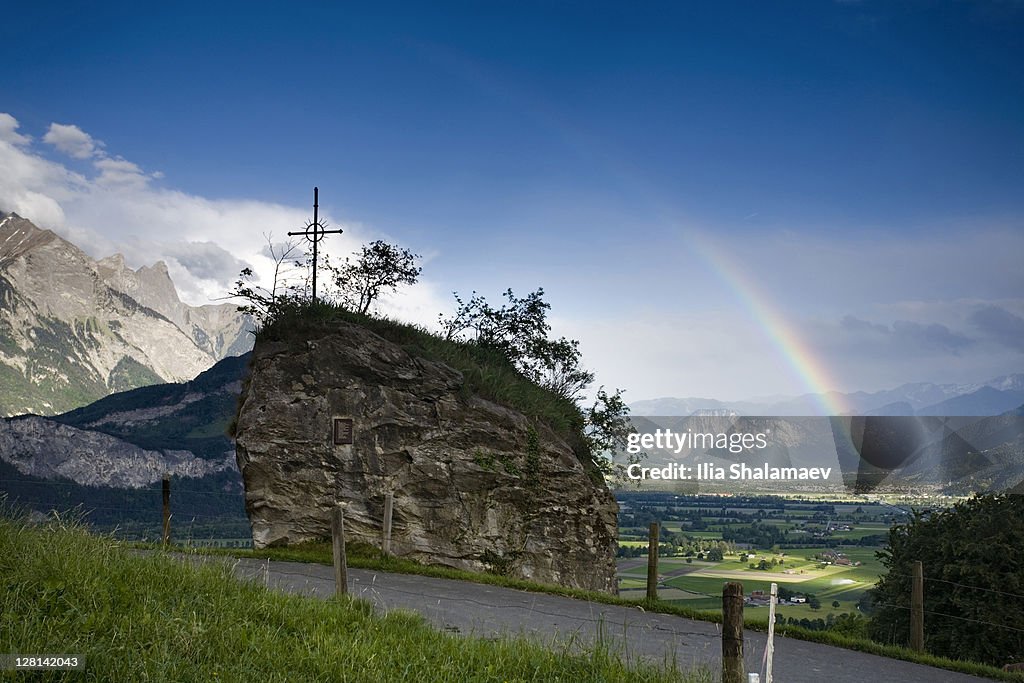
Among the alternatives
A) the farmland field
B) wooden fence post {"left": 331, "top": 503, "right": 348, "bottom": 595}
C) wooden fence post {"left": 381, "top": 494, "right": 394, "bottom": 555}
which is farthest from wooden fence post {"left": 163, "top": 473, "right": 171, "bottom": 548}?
the farmland field

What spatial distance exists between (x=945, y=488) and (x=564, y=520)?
52742 millimetres

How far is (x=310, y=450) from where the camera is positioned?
70.7 ft

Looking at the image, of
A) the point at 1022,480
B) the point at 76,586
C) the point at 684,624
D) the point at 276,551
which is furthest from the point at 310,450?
the point at 1022,480

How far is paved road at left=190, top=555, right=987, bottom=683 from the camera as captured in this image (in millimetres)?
11336

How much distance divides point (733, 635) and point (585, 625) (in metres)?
5.42

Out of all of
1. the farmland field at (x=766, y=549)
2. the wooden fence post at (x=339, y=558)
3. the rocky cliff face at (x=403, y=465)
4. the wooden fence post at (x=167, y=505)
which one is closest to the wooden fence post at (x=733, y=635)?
the wooden fence post at (x=339, y=558)

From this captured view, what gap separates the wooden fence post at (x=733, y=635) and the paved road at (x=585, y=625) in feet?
5.23

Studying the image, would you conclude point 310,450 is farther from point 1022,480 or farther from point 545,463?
point 1022,480

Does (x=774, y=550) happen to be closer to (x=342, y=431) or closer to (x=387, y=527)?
(x=342, y=431)

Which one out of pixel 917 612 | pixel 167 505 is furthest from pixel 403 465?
pixel 917 612

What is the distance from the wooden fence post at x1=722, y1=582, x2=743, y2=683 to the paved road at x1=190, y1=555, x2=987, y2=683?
62.7 inches

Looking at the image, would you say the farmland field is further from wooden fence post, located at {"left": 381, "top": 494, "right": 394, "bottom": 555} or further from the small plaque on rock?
wooden fence post, located at {"left": 381, "top": 494, "right": 394, "bottom": 555}

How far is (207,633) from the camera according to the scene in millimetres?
8336

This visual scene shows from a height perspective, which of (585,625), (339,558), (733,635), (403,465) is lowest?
(585,625)
